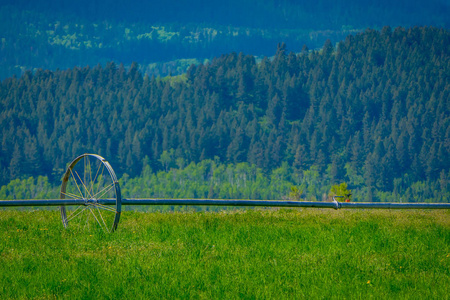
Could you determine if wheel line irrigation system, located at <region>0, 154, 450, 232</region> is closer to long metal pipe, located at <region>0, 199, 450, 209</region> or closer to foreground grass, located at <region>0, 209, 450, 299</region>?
long metal pipe, located at <region>0, 199, 450, 209</region>

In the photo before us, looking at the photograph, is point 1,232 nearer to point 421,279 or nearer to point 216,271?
point 216,271

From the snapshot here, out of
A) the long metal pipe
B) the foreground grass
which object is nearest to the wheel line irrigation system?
the long metal pipe

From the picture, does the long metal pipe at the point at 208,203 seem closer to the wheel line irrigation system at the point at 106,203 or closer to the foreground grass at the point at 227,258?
the wheel line irrigation system at the point at 106,203

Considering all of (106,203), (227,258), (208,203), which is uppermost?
(106,203)

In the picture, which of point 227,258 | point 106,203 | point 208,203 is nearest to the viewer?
point 227,258

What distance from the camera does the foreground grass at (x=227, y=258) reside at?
891 centimetres

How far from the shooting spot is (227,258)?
1063 centimetres

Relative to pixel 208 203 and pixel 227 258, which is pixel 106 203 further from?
pixel 227 258

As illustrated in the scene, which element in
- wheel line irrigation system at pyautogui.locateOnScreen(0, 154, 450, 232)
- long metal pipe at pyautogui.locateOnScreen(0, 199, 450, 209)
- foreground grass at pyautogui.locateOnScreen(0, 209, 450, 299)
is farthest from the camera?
long metal pipe at pyautogui.locateOnScreen(0, 199, 450, 209)

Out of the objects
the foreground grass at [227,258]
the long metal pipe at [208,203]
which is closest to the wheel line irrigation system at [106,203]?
the long metal pipe at [208,203]

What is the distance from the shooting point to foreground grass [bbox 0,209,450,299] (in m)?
8.91

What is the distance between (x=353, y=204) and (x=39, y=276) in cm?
793

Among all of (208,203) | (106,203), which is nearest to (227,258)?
(208,203)

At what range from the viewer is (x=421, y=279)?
30.9ft
